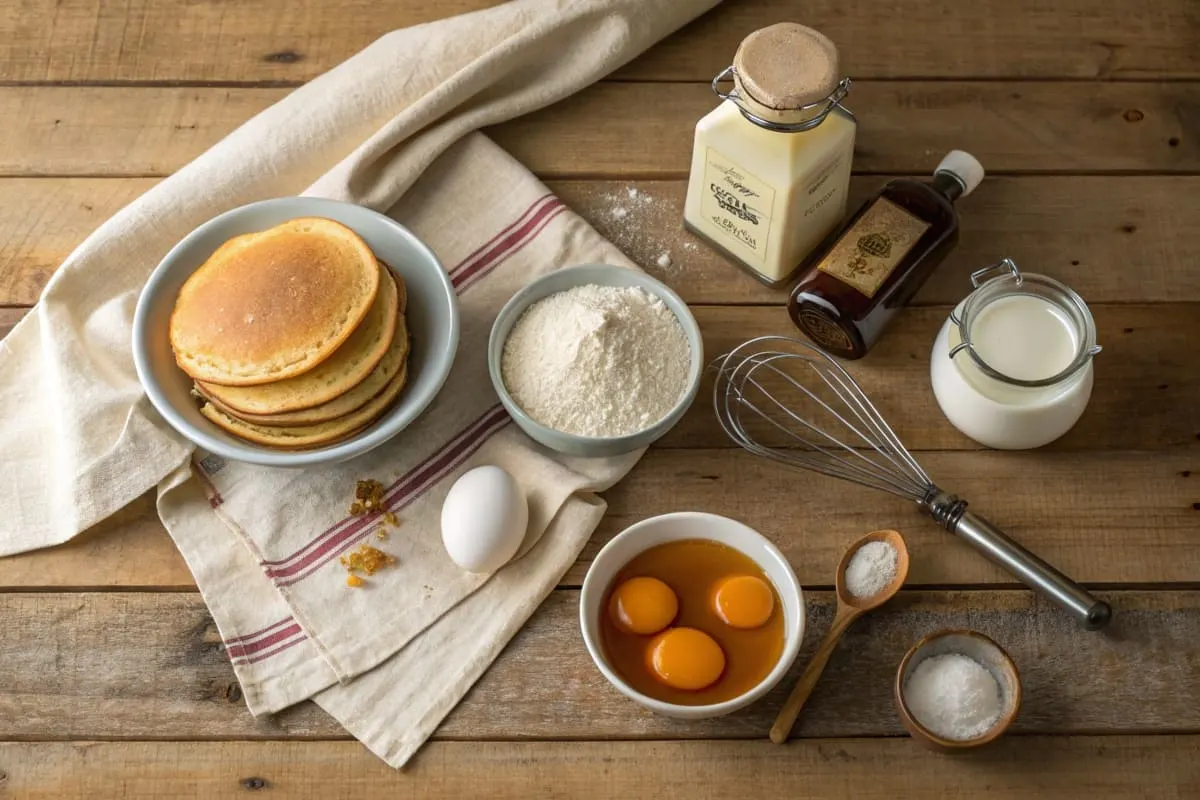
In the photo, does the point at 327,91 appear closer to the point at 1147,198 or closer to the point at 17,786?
the point at 17,786

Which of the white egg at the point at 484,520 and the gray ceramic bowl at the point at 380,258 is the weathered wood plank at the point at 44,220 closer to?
the gray ceramic bowl at the point at 380,258

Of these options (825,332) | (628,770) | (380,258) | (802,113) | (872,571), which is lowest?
(628,770)

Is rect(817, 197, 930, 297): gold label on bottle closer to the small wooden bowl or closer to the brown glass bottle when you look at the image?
the brown glass bottle

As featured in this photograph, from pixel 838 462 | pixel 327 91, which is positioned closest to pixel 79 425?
pixel 327 91

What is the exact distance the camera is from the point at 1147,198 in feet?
5.09

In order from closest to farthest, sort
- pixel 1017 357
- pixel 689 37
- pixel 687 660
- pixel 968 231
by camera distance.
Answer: pixel 687 660, pixel 1017 357, pixel 968 231, pixel 689 37

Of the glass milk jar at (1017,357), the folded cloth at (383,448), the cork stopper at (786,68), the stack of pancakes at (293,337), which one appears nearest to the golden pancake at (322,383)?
the stack of pancakes at (293,337)

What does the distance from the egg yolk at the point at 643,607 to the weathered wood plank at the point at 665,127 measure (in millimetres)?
593

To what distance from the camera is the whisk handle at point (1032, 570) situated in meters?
1.26

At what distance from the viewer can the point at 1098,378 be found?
4.73 ft

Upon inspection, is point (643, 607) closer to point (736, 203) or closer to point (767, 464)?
point (767, 464)

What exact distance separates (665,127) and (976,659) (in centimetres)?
79

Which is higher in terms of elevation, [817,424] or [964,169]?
[964,169]

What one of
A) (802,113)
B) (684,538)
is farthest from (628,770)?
(802,113)
